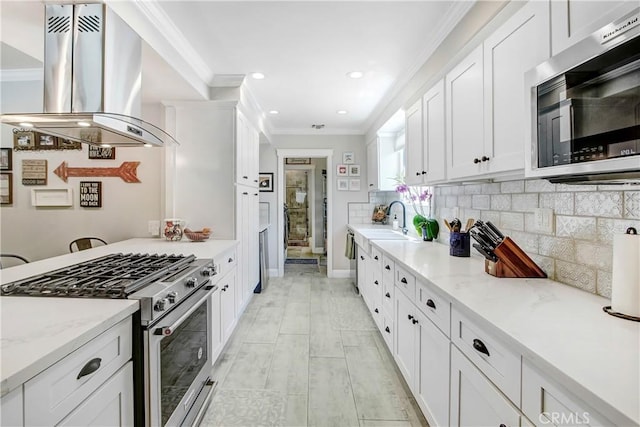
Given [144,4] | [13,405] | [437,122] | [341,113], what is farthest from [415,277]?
[341,113]

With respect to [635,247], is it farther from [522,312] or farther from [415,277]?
[415,277]

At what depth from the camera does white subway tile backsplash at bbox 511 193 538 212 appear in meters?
1.61

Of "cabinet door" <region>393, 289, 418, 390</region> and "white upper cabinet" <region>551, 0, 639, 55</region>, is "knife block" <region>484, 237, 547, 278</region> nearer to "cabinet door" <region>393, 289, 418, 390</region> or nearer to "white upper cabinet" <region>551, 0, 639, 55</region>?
"cabinet door" <region>393, 289, 418, 390</region>

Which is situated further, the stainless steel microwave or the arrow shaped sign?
the arrow shaped sign

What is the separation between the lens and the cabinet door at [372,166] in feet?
14.4

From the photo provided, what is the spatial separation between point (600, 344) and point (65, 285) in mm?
1879

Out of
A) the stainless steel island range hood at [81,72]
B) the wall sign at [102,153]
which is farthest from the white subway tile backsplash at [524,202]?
the wall sign at [102,153]

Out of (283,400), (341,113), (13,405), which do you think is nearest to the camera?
(13,405)

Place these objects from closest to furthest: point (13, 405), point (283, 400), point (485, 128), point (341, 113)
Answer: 1. point (13, 405)
2. point (485, 128)
3. point (283, 400)
4. point (341, 113)

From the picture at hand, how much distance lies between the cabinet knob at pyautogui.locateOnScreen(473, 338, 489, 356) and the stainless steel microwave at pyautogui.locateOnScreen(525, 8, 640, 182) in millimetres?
631

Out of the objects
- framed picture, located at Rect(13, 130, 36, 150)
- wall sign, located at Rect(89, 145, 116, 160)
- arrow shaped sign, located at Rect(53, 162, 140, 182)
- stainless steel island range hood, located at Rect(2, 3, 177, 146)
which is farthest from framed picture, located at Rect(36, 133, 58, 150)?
stainless steel island range hood, located at Rect(2, 3, 177, 146)

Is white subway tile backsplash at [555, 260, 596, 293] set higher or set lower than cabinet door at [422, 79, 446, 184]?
lower

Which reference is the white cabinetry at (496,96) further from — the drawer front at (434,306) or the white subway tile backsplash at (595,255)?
the drawer front at (434,306)

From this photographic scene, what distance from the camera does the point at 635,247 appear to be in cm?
94
